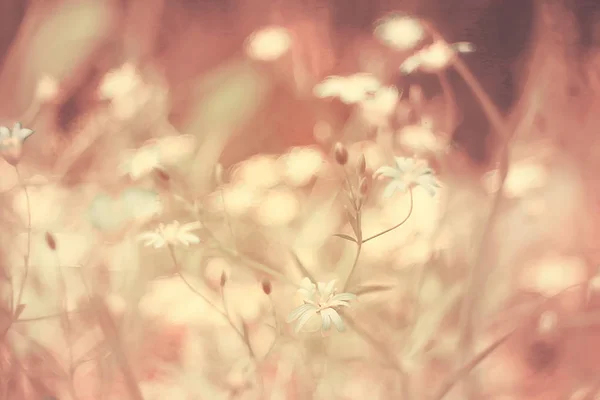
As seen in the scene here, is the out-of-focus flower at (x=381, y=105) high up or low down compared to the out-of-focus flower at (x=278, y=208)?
up

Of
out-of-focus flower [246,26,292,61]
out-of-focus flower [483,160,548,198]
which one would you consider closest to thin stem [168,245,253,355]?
out-of-focus flower [246,26,292,61]

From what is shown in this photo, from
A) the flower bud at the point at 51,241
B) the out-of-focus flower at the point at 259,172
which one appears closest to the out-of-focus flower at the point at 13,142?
the flower bud at the point at 51,241

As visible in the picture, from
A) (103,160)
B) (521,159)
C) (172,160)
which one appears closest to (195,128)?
(172,160)

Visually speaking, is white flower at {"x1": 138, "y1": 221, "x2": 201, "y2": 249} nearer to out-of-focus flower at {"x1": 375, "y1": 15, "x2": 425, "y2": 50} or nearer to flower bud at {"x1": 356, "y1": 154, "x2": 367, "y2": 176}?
flower bud at {"x1": 356, "y1": 154, "x2": 367, "y2": 176}

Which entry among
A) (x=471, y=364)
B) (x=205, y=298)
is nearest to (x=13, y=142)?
(x=205, y=298)

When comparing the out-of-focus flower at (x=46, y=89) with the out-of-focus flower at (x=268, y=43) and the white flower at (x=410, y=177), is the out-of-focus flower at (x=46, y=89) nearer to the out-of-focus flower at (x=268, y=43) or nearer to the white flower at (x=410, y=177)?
the out-of-focus flower at (x=268, y=43)

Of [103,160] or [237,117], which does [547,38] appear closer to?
[237,117]

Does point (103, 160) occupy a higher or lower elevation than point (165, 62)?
lower
